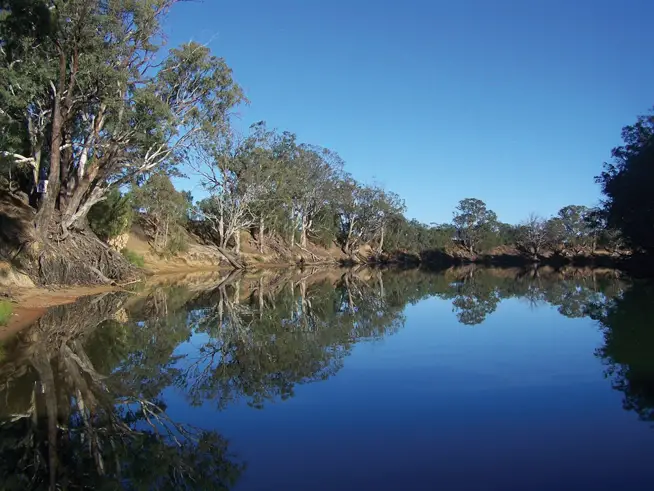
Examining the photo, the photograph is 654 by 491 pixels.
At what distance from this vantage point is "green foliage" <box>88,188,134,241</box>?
3356 centimetres

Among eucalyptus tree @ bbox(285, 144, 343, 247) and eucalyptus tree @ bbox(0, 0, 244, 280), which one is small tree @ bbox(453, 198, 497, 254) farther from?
eucalyptus tree @ bbox(0, 0, 244, 280)

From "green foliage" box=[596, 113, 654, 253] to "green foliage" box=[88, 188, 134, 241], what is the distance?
1413 inches

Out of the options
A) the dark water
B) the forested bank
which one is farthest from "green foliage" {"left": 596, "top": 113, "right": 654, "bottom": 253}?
the dark water

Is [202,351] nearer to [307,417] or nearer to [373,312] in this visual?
[307,417]

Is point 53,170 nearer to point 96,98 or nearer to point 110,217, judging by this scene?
point 96,98

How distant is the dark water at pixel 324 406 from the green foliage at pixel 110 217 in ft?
62.6

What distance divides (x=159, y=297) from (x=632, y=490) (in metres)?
21.0

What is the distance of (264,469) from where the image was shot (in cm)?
546

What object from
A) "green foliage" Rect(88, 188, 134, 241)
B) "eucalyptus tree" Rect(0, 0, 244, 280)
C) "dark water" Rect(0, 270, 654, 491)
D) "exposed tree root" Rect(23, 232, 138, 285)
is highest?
"eucalyptus tree" Rect(0, 0, 244, 280)

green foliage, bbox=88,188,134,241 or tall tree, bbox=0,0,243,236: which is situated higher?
tall tree, bbox=0,0,243,236

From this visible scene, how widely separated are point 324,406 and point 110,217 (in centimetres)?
3002

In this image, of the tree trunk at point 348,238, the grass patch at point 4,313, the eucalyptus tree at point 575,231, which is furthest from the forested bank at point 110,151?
the eucalyptus tree at point 575,231

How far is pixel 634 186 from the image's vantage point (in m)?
37.5

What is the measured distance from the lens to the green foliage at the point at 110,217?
3356cm
